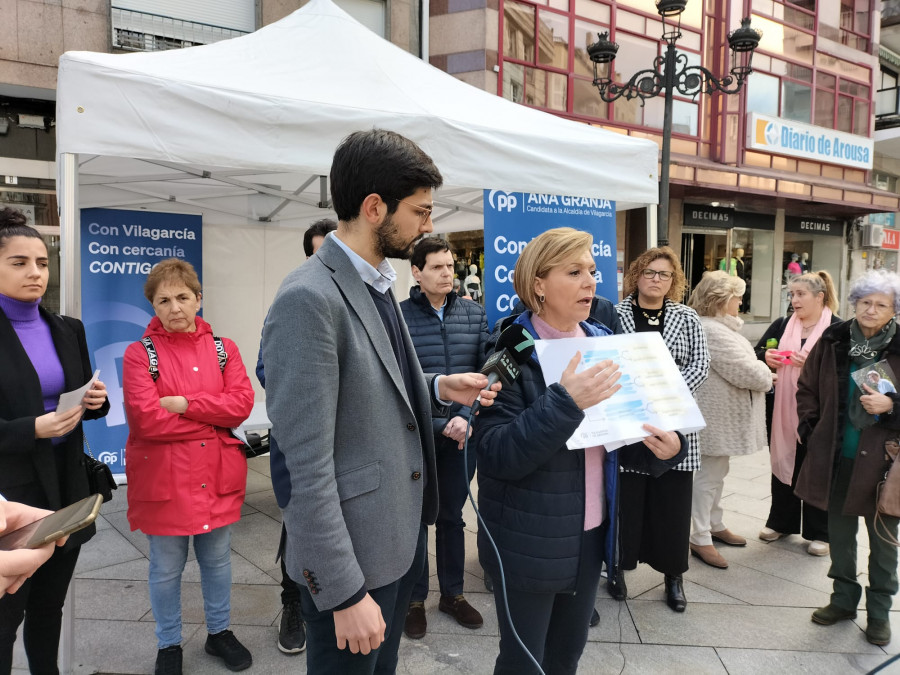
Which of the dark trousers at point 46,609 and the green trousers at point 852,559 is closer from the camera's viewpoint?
the dark trousers at point 46,609

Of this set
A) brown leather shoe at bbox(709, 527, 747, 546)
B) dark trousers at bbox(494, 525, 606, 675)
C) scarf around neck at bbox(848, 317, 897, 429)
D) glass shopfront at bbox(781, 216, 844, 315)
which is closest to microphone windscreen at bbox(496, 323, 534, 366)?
dark trousers at bbox(494, 525, 606, 675)

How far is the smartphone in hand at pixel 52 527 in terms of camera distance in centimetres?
119

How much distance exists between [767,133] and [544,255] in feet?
56.7

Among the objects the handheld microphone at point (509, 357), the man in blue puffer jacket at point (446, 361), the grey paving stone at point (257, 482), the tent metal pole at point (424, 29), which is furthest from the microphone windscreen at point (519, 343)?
the tent metal pole at point (424, 29)

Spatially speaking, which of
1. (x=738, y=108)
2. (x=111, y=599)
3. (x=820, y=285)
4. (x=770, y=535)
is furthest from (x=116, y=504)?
(x=738, y=108)

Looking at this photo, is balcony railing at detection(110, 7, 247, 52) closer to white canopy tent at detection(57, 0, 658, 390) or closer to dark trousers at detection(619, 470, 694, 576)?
white canopy tent at detection(57, 0, 658, 390)

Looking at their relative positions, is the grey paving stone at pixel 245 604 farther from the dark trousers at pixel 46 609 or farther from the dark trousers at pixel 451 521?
the dark trousers at pixel 451 521

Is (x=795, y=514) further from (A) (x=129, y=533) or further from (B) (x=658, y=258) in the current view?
(A) (x=129, y=533)

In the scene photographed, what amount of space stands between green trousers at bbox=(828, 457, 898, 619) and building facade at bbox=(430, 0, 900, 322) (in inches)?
459

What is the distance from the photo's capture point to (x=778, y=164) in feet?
55.5

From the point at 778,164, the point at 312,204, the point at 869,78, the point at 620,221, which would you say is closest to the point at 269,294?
the point at 312,204

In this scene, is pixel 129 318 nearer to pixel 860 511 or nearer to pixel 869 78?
pixel 860 511

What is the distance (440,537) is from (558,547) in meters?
1.53

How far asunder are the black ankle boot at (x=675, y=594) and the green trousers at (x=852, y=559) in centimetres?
79
